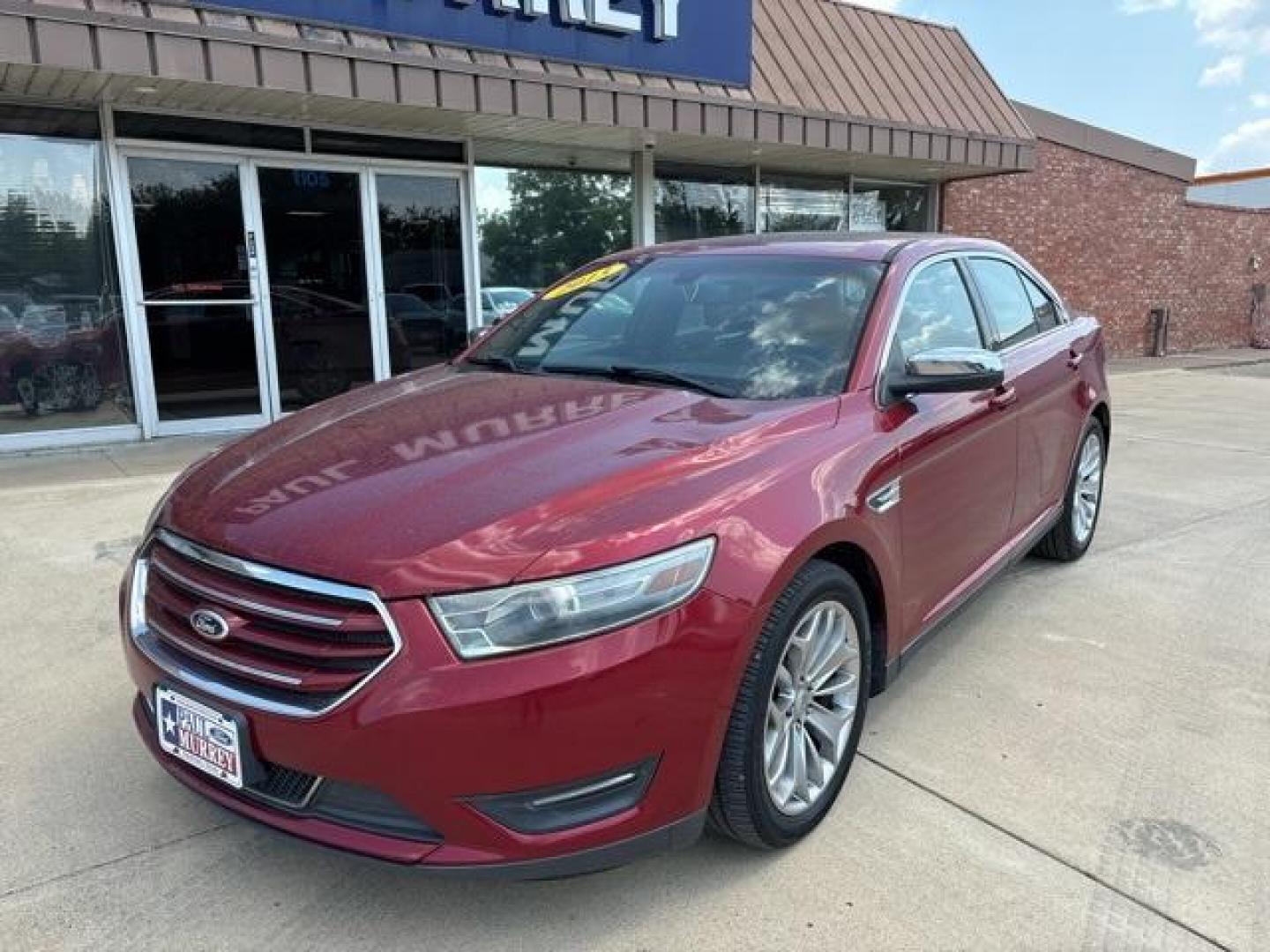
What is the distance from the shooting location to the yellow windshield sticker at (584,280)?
Result: 3.81 meters

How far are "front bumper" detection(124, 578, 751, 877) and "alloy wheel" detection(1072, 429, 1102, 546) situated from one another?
3.40 m

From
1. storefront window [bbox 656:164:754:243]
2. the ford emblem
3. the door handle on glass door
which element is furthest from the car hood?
storefront window [bbox 656:164:754:243]

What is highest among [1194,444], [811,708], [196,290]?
[196,290]

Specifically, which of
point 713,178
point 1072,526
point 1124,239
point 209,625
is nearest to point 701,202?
point 713,178

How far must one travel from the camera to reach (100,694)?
3.44 metres

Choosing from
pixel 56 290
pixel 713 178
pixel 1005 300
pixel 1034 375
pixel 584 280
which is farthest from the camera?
pixel 713 178

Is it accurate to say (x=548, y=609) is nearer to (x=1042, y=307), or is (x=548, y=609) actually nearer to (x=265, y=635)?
(x=265, y=635)

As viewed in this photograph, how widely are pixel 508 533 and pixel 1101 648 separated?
9.53 ft

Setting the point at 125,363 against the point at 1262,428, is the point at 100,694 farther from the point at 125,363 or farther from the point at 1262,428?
the point at 1262,428

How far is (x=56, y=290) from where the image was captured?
770 cm

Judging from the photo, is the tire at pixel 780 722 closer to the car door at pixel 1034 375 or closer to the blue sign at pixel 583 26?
the car door at pixel 1034 375

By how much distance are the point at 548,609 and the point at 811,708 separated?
961mm

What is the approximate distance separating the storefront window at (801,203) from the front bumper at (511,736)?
1069 centimetres

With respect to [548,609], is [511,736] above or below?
below
